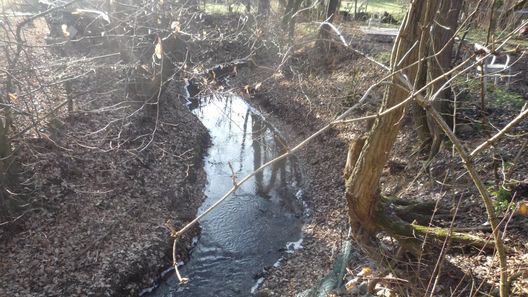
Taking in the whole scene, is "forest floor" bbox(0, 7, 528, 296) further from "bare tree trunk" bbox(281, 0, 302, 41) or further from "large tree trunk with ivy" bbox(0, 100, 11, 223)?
"bare tree trunk" bbox(281, 0, 302, 41)

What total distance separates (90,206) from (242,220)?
12.4ft

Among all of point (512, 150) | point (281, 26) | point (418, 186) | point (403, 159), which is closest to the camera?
point (512, 150)

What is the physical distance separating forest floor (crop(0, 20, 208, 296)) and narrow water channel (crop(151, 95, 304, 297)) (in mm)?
536

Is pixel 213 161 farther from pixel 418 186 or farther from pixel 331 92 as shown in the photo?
pixel 418 186

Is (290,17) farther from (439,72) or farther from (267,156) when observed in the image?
(439,72)

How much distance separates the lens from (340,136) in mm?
13055

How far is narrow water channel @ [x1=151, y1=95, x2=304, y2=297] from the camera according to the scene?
8.42 metres

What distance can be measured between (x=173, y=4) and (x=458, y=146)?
12.7 m

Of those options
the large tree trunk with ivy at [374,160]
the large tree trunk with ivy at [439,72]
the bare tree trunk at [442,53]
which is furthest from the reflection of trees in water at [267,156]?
the large tree trunk with ivy at [374,160]

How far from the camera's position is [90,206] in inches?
348

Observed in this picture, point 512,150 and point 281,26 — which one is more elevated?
point 281,26

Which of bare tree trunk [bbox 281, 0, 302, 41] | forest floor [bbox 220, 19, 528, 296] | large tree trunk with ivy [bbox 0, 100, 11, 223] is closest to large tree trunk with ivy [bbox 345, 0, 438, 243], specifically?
forest floor [bbox 220, 19, 528, 296]

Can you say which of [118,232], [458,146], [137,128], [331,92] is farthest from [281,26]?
[458,146]

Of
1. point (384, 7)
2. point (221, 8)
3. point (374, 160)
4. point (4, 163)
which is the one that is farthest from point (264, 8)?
point (374, 160)
